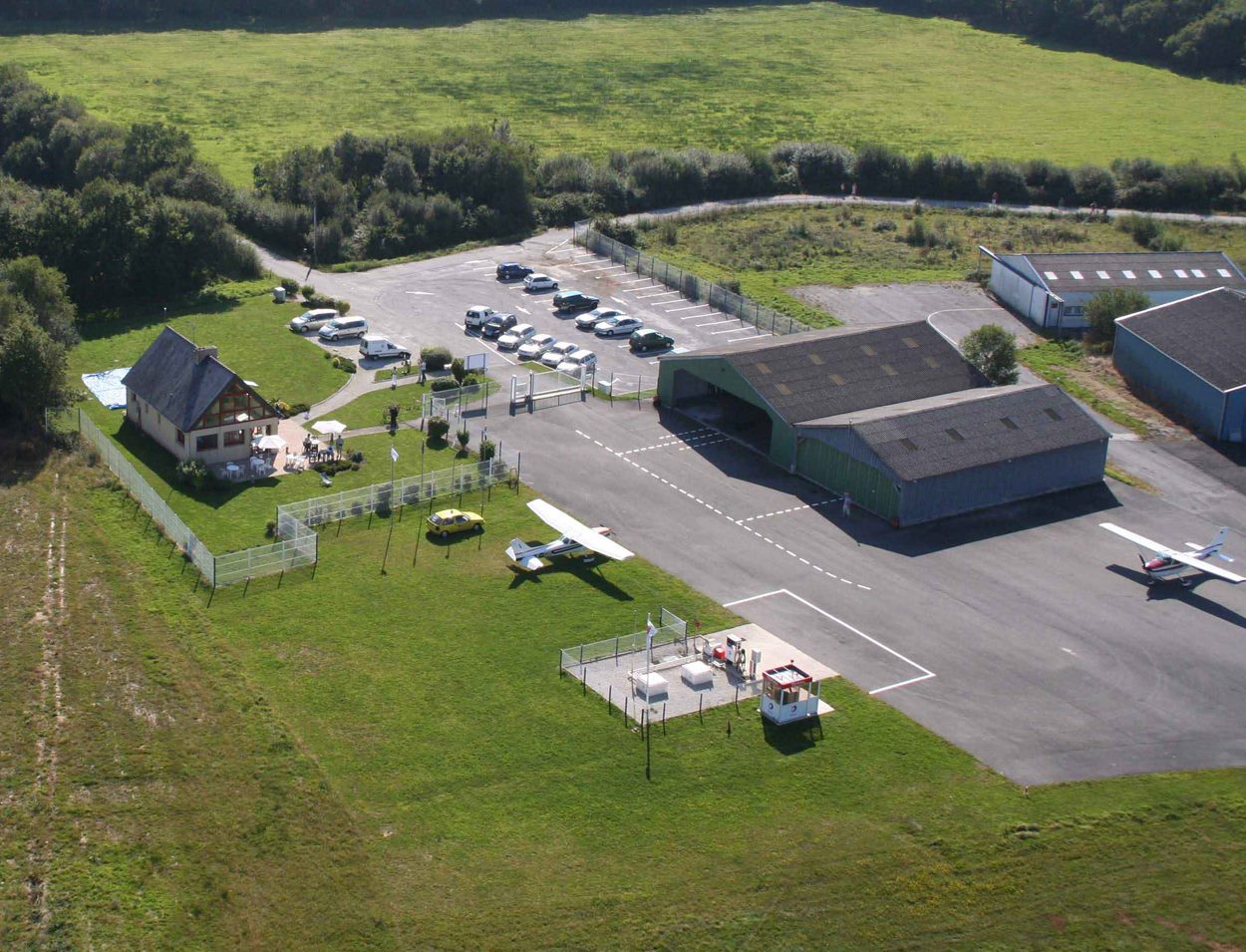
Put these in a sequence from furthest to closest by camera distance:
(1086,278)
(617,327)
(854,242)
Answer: (854,242) < (1086,278) < (617,327)

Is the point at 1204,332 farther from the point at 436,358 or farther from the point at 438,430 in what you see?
the point at 438,430

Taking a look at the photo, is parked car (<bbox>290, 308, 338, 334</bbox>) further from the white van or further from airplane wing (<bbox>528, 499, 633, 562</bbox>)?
airplane wing (<bbox>528, 499, 633, 562</bbox>)

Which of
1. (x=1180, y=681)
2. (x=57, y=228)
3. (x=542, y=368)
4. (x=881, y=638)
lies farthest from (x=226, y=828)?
(x=57, y=228)

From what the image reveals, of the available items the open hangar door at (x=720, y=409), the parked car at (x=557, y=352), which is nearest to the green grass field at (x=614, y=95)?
the parked car at (x=557, y=352)

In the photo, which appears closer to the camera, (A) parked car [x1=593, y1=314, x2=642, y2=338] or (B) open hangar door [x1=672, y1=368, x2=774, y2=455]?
(B) open hangar door [x1=672, y1=368, x2=774, y2=455]

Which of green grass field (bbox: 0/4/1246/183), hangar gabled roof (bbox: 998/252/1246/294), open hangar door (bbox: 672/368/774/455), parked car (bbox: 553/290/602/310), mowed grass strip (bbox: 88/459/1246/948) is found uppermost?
green grass field (bbox: 0/4/1246/183)

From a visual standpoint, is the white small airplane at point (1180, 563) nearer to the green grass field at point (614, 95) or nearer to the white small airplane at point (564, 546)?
the white small airplane at point (564, 546)

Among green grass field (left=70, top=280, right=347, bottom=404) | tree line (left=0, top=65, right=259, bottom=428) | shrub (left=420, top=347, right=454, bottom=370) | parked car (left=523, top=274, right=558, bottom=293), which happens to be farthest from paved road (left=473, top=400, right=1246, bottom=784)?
tree line (left=0, top=65, right=259, bottom=428)

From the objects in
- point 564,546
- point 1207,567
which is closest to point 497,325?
point 564,546
